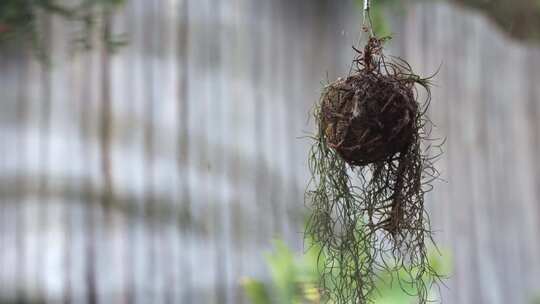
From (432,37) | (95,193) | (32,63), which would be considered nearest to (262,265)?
(95,193)

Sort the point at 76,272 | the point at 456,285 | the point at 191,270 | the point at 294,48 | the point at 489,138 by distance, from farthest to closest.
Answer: the point at 489,138
the point at 456,285
the point at 294,48
the point at 191,270
the point at 76,272

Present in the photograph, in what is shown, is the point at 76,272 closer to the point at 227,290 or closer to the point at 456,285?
the point at 227,290

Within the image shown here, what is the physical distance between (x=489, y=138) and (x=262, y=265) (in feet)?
5.93

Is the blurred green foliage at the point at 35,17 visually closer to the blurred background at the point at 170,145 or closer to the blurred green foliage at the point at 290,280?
the blurred background at the point at 170,145

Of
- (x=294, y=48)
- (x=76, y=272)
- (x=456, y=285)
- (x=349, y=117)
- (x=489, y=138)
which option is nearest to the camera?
(x=349, y=117)

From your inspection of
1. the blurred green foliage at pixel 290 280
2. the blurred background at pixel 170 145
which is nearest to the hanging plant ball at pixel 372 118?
the blurred background at pixel 170 145

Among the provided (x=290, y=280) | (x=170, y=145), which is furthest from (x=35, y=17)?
(x=290, y=280)

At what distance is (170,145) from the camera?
3.27 meters

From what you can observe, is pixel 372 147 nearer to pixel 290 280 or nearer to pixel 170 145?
pixel 290 280

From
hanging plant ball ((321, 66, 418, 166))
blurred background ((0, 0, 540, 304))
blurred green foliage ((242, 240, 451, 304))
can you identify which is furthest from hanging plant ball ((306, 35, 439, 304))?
blurred green foliage ((242, 240, 451, 304))

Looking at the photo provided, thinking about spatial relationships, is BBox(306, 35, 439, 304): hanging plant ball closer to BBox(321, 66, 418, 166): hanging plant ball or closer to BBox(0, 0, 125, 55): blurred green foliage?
BBox(321, 66, 418, 166): hanging plant ball

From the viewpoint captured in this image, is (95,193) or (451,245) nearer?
(95,193)

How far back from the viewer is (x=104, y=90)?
3.16 meters

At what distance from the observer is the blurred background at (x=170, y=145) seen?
3.00 meters
